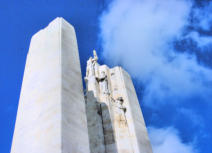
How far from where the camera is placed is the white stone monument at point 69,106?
11.6 ft

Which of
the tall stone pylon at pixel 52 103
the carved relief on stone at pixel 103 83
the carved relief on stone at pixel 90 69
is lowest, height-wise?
the tall stone pylon at pixel 52 103

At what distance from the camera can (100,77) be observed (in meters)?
8.08

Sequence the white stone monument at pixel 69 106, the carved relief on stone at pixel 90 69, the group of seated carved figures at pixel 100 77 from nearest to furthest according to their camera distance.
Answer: the white stone monument at pixel 69 106
the group of seated carved figures at pixel 100 77
the carved relief on stone at pixel 90 69

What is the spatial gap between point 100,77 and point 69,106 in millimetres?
4270

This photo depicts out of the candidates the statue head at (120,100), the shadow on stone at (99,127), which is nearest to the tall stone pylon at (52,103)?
the shadow on stone at (99,127)

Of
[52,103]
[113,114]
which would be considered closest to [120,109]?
[113,114]

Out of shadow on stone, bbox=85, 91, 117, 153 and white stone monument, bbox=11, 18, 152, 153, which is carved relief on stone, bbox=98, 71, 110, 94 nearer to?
white stone monument, bbox=11, 18, 152, 153

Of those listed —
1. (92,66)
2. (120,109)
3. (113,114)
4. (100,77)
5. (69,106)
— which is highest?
(92,66)

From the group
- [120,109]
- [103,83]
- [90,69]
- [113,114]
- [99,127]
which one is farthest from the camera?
[90,69]

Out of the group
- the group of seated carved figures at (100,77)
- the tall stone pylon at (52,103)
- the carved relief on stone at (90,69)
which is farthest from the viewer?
the carved relief on stone at (90,69)

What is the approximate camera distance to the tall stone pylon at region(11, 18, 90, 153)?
341 centimetres

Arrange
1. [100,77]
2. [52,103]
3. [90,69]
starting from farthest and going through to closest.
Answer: [90,69] < [100,77] < [52,103]

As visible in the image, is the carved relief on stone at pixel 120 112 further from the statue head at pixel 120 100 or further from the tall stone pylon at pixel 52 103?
the tall stone pylon at pixel 52 103

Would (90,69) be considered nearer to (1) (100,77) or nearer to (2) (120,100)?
(1) (100,77)
